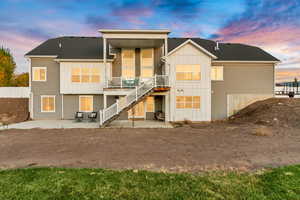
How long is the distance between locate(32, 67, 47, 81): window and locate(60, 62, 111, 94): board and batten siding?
2.49 metres

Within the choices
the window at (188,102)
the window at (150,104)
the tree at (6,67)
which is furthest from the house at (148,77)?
the tree at (6,67)

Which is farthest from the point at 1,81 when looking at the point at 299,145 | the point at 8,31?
the point at 299,145

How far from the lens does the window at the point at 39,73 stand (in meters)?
15.6

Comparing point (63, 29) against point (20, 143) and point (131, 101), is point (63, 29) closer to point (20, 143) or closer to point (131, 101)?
point (131, 101)

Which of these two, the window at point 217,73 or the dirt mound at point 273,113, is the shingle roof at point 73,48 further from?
the dirt mound at point 273,113

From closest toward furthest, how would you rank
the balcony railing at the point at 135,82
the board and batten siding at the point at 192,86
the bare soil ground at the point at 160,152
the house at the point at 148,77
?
1. the bare soil ground at the point at 160,152
2. the balcony railing at the point at 135,82
3. the house at the point at 148,77
4. the board and batten siding at the point at 192,86

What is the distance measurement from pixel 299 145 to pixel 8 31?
32.2 metres

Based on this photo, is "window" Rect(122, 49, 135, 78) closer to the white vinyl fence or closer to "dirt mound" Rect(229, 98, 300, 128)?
"dirt mound" Rect(229, 98, 300, 128)

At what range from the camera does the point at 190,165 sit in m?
5.18

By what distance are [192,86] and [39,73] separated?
50.4 feet

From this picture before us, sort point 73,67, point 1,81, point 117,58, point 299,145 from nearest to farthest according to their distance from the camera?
point 299,145 < point 73,67 < point 117,58 < point 1,81

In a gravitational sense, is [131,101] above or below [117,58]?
below

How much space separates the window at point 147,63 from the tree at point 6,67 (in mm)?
33099

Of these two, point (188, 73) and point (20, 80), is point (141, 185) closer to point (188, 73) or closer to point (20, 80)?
point (188, 73)
